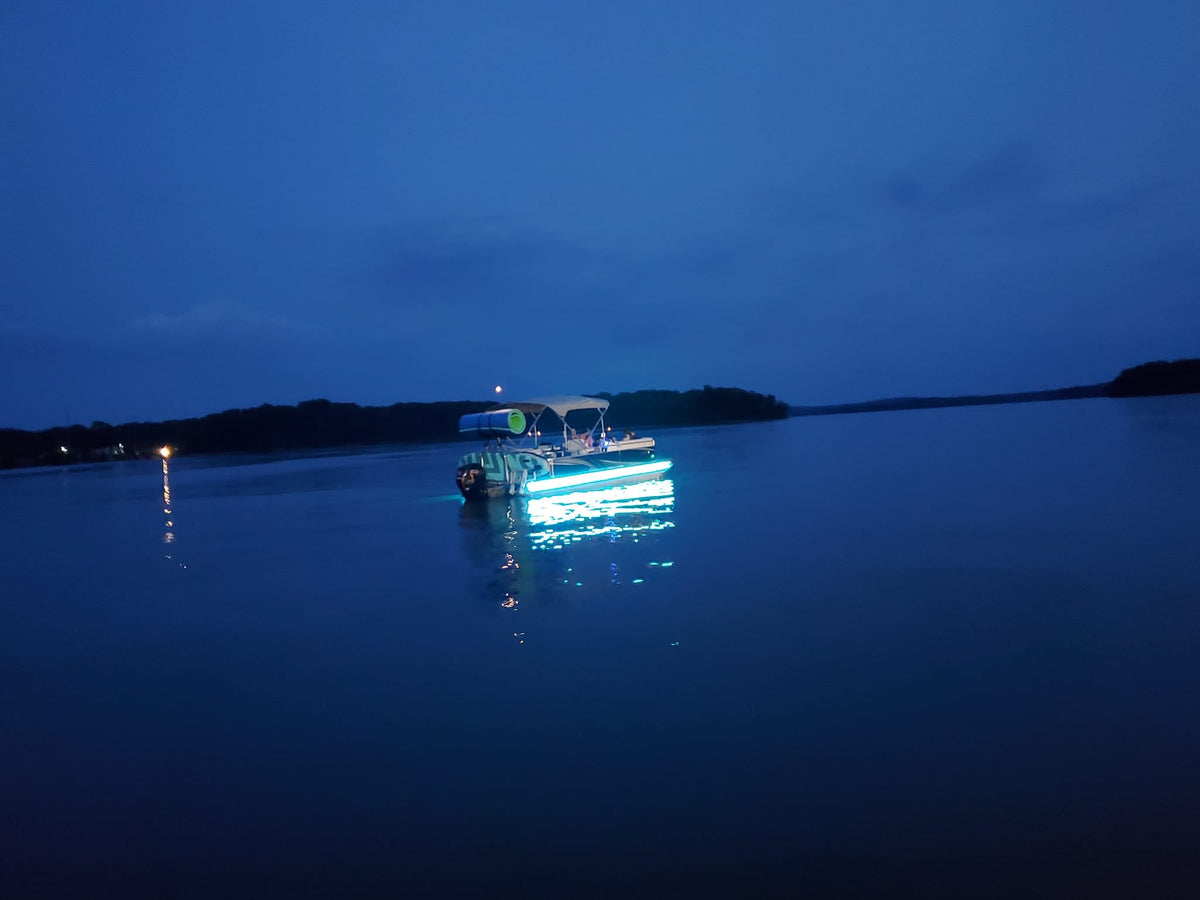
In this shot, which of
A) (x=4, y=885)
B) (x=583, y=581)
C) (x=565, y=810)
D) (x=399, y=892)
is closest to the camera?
(x=399, y=892)

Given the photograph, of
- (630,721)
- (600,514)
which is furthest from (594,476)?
(630,721)

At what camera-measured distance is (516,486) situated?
26.2 meters

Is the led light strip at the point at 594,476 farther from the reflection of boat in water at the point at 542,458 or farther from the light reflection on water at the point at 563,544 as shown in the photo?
the light reflection on water at the point at 563,544

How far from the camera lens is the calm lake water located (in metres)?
4.62

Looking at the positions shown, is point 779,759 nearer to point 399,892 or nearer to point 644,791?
point 644,791

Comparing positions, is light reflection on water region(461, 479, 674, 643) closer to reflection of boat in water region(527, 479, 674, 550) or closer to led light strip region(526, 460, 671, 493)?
reflection of boat in water region(527, 479, 674, 550)

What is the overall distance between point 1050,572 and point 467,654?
26.9 ft

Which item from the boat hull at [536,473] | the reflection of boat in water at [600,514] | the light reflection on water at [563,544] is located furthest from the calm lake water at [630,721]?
the boat hull at [536,473]

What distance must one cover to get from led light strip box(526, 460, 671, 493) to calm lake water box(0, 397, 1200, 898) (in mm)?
10799

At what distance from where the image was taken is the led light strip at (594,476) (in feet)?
86.9


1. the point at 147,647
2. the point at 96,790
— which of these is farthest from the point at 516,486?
the point at 96,790

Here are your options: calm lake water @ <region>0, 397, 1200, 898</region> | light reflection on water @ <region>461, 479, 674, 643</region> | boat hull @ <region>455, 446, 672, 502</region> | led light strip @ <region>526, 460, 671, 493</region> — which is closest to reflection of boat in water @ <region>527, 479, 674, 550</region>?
light reflection on water @ <region>461, 479, 674, 643</region>

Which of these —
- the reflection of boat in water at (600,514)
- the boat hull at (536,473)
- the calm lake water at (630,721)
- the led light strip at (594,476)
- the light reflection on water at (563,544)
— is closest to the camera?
the calm lake water at (630,721)

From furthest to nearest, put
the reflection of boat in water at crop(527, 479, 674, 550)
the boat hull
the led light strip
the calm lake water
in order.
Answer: the led light strip, the boat hull, the reflection of boat in water at crop(527, 479, 674, 550), the calm lake water
